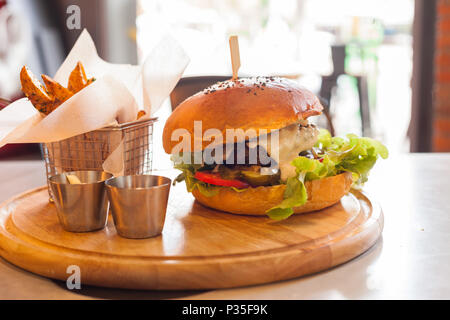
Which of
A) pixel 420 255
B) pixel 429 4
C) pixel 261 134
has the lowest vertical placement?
pixel 420 255

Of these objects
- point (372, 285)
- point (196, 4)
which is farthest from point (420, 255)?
point (196, 4)

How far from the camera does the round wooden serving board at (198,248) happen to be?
954mm

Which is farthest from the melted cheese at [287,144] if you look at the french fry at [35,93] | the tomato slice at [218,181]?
the french fry at [35,93]

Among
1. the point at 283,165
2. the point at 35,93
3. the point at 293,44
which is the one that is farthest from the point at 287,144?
the point at 293,44

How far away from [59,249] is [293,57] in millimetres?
6538

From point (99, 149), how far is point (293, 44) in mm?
6078

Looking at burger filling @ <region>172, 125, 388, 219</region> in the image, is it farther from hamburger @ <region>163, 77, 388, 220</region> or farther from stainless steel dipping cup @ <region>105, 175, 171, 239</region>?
stainless steel dipping cup @ <region>105, 175, 171, 239</region>

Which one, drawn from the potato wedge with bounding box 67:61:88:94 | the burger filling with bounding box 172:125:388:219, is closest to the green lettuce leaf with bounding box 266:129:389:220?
the burger filling with bounding box 172:125:388:219

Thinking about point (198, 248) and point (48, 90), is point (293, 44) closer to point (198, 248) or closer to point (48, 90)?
point (48, 90)

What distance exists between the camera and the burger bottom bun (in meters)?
1.27

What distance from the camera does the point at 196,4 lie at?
6.86 m

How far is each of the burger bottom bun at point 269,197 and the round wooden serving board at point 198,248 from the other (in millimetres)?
24
